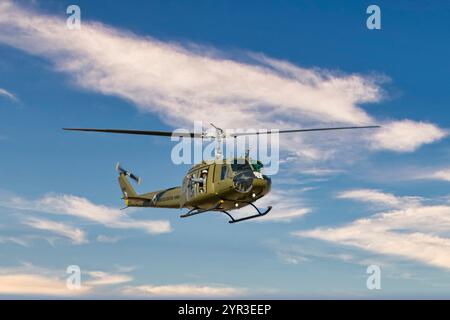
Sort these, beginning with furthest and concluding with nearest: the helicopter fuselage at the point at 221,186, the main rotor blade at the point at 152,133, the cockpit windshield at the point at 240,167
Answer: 1. the main rotor blade at the point at 152,133
2. the cockpit windshield at the point at 240,167
3. the helicopter fuselage at the point at 221,186

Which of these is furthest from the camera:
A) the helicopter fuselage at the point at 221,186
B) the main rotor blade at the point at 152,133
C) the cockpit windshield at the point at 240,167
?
the main rotor blade at the point at 152,133

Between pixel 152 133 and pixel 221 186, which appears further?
pixel 152 133

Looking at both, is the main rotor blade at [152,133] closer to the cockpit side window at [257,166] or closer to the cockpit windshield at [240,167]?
the cockpit windshield at [240,167]

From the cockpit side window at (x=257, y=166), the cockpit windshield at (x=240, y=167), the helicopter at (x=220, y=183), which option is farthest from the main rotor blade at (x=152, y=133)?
the cockpit side window at (x=257, y=166)

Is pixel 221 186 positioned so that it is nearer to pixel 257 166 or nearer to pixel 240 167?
pixel 240 167

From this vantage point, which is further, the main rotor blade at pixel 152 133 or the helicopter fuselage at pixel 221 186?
the main rotor blade at pixel 152 133

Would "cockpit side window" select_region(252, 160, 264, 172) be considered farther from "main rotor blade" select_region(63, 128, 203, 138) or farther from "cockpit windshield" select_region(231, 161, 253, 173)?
"main rotor blade" select_region(63, 128, 203, 138)

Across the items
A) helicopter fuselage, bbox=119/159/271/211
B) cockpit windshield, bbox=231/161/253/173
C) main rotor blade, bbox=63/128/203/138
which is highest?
main rotor blade, bbox=63/128/203/138

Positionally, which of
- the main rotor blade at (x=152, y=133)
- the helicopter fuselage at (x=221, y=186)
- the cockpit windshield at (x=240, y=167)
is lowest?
the helicopter fuselage at (x=221, y=186)

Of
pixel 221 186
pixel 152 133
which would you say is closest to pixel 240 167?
pixel 221 186

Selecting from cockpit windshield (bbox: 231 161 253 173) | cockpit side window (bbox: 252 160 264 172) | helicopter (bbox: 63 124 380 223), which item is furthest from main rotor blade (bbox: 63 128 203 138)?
cockpit side window (bbox: 252 160 264 172)
